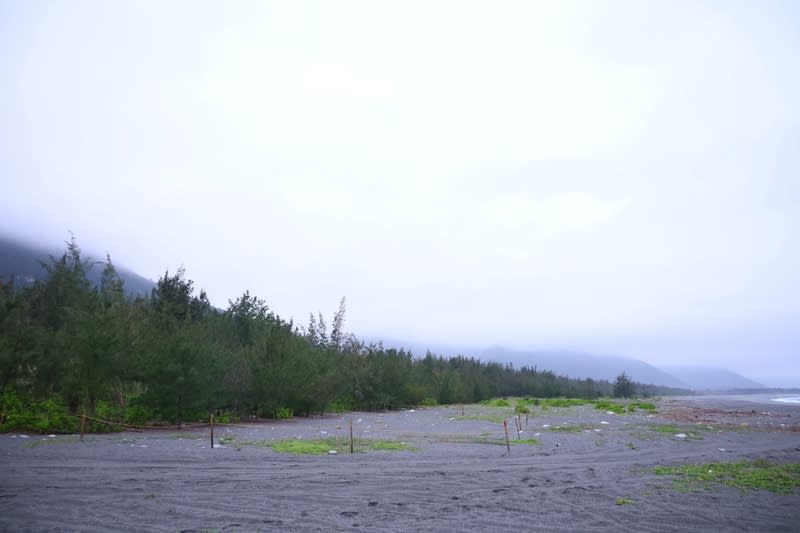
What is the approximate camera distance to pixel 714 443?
22938 millimetres

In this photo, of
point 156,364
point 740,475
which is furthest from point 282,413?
point 740,475

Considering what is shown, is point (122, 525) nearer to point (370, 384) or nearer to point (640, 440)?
point (640, 440)

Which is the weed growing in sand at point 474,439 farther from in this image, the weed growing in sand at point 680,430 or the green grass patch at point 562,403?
the green grass patch at point 562,403

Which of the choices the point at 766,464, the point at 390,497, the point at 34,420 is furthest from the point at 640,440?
the point at 34,420

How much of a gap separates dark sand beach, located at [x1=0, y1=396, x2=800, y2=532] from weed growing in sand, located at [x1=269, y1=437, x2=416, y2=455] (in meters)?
0.75

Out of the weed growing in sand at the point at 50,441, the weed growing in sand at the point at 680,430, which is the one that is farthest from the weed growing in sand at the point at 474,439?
the weed growing in sand at the point at 50,441

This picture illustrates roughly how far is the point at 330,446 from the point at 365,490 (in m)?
7.90

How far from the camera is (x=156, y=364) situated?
26203 millimetres

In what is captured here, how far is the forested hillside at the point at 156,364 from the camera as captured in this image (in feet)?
76.0

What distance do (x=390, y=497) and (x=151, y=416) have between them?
19226mm

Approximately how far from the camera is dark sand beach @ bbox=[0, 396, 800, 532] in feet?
31.5

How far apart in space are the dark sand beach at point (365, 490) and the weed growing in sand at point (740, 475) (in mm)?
496

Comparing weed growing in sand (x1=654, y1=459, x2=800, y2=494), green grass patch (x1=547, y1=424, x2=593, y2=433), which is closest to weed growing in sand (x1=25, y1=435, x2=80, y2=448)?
weed growing in sand (x1=654, y1=459, x2=800, y2=494)

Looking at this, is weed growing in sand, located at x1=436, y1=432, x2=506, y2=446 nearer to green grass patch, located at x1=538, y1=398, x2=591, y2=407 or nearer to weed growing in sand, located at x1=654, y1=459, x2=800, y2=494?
weed growing in sand, located at x1=654, y1=459, x2=800, y2=494
